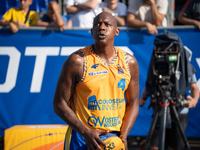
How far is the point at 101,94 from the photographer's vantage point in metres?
1.89

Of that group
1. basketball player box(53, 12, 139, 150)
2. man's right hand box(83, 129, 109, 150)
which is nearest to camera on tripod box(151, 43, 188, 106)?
basketball player box(53, 12, 139, 150)

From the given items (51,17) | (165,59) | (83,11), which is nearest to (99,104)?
(165,59)

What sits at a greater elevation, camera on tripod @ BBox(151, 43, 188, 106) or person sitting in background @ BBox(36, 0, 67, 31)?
person sitting in background @ BBox(36, 0, 67, 31)

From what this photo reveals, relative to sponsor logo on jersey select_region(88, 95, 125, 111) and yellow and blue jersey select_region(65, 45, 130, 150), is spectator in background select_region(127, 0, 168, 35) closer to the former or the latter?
yellow and blue jersey select_region(65, 45, 130, 150)

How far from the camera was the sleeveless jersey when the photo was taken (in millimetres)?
1884

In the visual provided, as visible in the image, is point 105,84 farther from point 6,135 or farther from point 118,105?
point 6,135

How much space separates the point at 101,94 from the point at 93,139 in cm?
35

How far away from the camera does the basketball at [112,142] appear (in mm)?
1763

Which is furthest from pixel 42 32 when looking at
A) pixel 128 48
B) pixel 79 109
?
pixel 79 109

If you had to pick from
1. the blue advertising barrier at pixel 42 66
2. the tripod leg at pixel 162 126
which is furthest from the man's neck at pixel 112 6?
the tripod leg at pixel 162 126

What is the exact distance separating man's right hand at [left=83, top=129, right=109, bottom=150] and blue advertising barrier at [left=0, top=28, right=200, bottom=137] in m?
2.60

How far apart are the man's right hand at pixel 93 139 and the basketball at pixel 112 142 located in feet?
0.15

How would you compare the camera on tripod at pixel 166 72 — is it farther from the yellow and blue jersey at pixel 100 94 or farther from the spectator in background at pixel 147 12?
the yellow and blue jersey at pixel 100 94

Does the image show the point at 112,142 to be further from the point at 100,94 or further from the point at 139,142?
the point at 139,142
